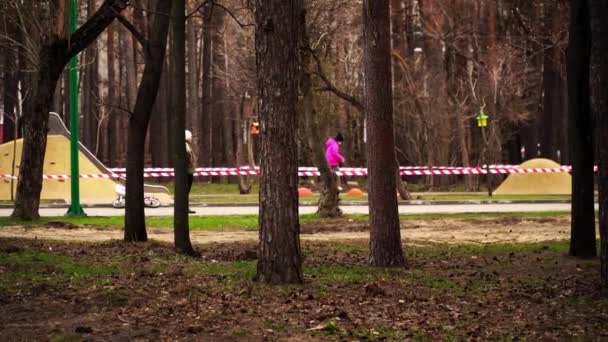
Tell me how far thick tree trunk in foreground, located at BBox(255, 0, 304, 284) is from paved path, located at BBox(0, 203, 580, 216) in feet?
46.9

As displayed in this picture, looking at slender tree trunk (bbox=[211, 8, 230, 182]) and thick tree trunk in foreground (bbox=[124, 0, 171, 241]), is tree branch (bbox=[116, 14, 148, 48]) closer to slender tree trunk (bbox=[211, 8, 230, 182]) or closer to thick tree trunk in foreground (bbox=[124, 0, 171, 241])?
thick tree trunk in foreground (bbox=[124, 0, 171, 241])

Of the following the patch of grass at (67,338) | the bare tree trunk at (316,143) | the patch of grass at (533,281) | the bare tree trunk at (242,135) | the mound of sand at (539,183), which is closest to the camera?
the patch of grass at (67,338)

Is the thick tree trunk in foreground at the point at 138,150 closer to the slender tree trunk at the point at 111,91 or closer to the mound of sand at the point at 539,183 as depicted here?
the mound of sand at the point at 539,183

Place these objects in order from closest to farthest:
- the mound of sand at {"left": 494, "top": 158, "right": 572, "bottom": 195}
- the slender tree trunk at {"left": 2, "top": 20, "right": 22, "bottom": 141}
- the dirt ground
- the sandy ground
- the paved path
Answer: the dirt ground < the sandy ground < the paved path < the mound of sand at {"left": 494, "top": 158, "right": 572, "bottom": 195} < the slender tree trunk at {"left": 2, "top": 20, "right": 22, "bottom": 141}

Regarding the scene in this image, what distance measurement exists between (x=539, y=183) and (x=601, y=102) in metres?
27.0

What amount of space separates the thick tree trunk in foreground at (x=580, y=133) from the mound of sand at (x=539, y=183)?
22.7 metres

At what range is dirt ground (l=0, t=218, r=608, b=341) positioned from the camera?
28.2 feet

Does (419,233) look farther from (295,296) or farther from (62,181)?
(62,181)

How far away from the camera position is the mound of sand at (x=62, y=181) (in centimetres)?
3094

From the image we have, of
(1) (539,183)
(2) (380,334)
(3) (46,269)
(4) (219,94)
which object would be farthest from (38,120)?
(4) (219,94)

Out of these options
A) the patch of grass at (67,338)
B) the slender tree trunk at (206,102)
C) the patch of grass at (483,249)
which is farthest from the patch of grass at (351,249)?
the slender tree trunk at (206,102)

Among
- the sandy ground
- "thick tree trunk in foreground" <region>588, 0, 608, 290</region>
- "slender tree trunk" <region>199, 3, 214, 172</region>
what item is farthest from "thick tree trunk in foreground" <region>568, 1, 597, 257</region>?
"slender tree trunk" <region>199, 3, 214, 172</region>

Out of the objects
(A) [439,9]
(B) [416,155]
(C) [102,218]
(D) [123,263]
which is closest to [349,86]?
(A) [439,9]

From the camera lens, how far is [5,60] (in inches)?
1695
